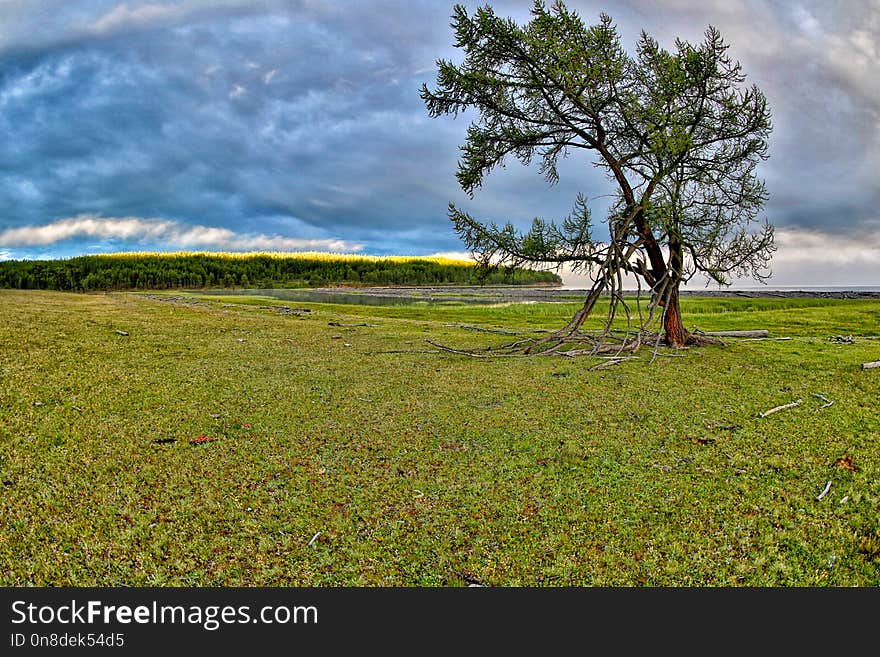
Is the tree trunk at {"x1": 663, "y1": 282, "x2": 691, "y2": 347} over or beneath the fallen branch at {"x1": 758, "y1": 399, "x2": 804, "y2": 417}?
over

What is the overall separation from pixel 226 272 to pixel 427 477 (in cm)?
9535

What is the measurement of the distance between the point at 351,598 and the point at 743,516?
2.78 metres

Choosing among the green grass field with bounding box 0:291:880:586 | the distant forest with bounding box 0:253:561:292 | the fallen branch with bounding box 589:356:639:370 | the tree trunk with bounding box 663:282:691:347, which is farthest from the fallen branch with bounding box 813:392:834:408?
the distant forest with bounding box 0:253:561:292

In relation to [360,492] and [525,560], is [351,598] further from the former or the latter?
[360,492]

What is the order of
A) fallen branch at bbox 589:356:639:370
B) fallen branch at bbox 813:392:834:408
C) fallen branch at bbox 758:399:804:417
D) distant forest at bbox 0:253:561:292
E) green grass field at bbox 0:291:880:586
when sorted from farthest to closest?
distant forest at bbox 0:253:561:292
fallen branch at bbox 589:356:639:370
fallen branch at bbox 813:392:834:408
fallen branch at bbox 758:399:804:417
green grass field at bbox 0:291:880:586

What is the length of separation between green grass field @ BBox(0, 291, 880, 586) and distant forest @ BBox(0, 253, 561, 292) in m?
58.3

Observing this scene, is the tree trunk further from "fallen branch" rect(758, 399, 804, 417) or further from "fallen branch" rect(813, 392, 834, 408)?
"fallen branch" rect(758, 399, 804, 417)

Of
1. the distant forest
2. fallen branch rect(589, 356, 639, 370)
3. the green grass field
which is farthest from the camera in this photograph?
the distant forest

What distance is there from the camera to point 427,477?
417 cm

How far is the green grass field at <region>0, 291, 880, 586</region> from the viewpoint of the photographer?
2.99 meters

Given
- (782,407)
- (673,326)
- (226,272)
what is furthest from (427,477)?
(226,272)

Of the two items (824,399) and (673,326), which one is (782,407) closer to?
(824,399)

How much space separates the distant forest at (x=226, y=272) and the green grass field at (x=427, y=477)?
5832 centimetres

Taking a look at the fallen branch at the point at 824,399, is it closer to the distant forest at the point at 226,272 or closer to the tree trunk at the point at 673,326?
the tree trunk at the point at 673,326
